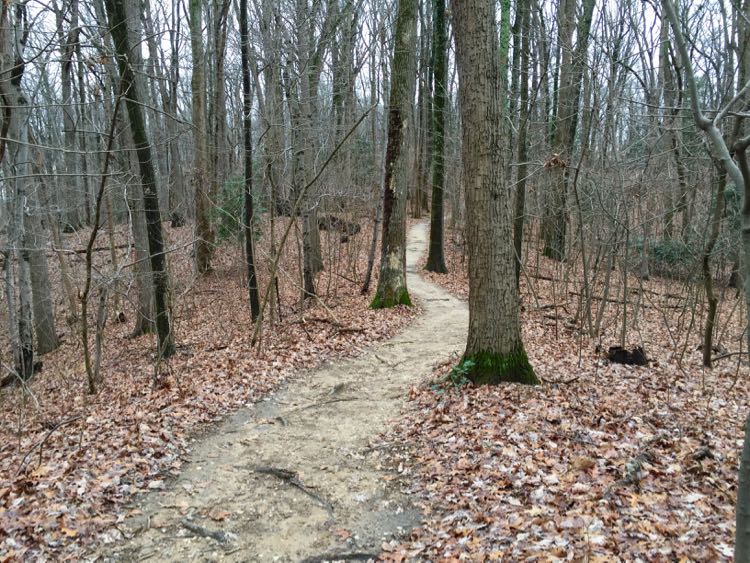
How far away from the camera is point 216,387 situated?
7.21 meters

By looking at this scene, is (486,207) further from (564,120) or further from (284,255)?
(284,255)

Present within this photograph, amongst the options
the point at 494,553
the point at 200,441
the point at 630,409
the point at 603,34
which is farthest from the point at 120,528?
the point at 603,34

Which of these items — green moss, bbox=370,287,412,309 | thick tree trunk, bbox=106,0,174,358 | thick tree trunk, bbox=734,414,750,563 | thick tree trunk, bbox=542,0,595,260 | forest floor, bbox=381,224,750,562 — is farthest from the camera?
thick tree trunk, bbox=542,0,595,260

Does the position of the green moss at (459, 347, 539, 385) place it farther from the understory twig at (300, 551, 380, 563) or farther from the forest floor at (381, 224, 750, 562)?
the understory twig at (300, 551, 380, 563)

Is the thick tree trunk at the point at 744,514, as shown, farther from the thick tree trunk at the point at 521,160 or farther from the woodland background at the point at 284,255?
the thick tree trunk at the point at 521,160

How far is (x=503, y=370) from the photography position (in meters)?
6.12

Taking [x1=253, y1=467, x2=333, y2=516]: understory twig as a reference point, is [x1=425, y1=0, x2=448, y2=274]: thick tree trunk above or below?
above

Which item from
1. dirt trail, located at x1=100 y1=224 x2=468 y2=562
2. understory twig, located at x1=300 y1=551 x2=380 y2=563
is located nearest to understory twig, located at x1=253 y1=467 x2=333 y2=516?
dirt trail, located at x1=100 y1=224 x2=468 y2=562

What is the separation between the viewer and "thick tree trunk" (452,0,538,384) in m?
5.81

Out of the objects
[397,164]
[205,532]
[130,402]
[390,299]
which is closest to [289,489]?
[205,532]

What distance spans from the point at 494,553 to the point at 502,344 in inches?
119

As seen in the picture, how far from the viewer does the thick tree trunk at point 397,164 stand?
37.1 ft

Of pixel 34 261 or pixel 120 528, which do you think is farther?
pixel 34 261

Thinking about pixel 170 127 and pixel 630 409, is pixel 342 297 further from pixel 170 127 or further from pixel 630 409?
pixel 170 127
